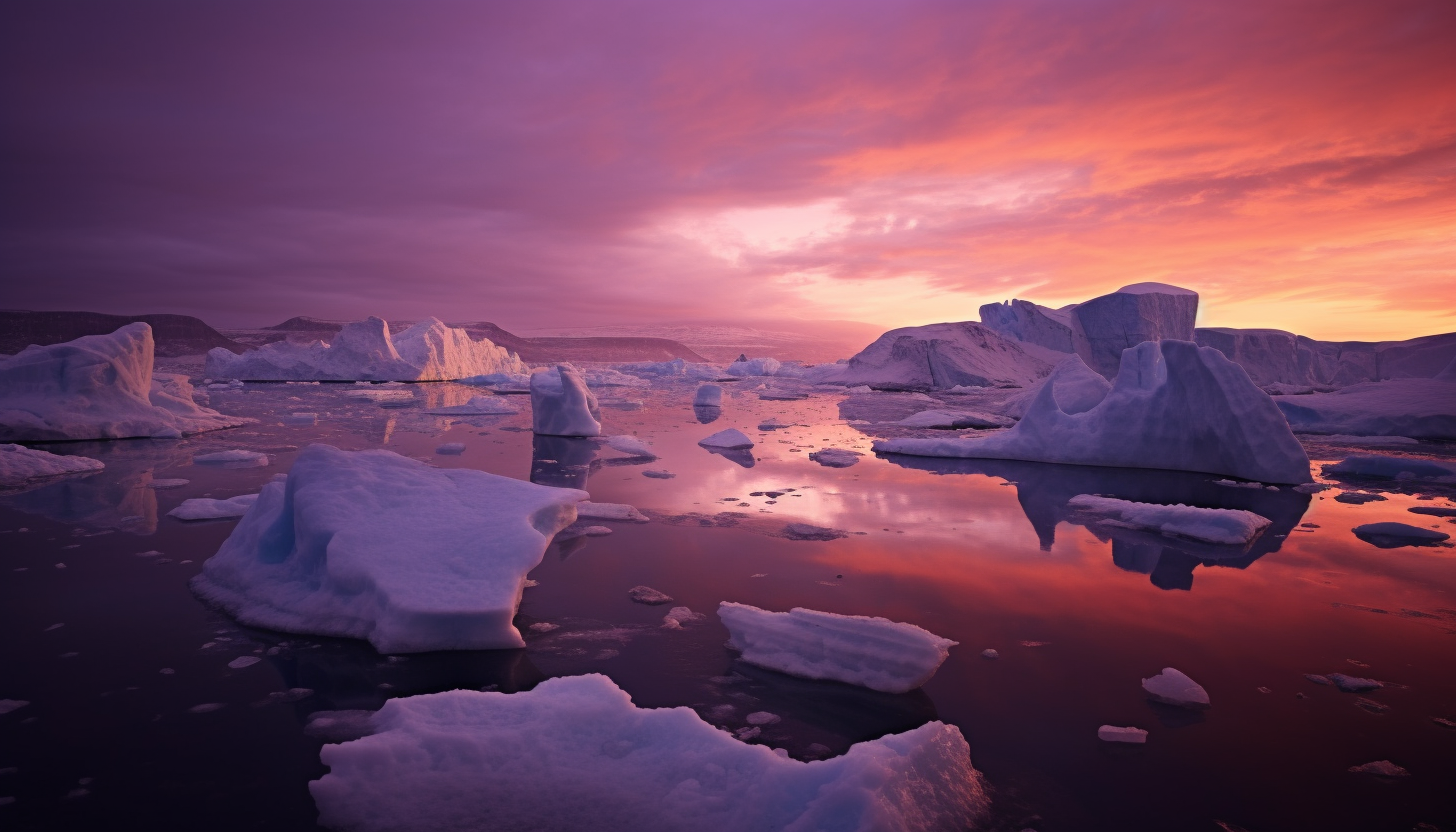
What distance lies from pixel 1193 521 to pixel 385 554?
5845 millimetres

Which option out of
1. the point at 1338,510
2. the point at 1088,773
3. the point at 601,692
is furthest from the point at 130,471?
the point at 1338,510

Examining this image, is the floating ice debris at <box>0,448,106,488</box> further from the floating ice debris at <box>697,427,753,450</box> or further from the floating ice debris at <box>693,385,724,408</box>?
the floating ice debris at <box>693,385,724,408</box>

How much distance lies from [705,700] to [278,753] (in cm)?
149

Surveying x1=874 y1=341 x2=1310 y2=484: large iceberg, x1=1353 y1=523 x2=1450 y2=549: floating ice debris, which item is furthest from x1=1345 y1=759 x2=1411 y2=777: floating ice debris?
x1=874 y1=341 x2=1310 y2=484: large iceberg

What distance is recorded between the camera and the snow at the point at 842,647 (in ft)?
9.46

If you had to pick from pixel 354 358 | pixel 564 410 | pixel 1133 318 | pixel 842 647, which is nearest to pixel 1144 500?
pixel 842 647

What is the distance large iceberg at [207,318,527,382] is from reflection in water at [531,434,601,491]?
69.7 feet

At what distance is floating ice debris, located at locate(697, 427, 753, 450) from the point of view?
34.1 ft

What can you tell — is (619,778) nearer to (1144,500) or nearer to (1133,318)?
(1144,500)

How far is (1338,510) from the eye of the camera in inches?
264

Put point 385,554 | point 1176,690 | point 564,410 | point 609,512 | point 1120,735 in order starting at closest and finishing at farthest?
point 1120,735, point 1176,690, point 385,554, point 609,512, point 564,410

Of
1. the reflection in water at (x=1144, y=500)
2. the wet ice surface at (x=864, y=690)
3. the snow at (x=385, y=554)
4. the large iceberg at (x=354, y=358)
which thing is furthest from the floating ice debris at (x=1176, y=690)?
the large iceberg at (x=354, y=358)

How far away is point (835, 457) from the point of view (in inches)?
368

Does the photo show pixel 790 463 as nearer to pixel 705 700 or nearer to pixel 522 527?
pixel 522 527
